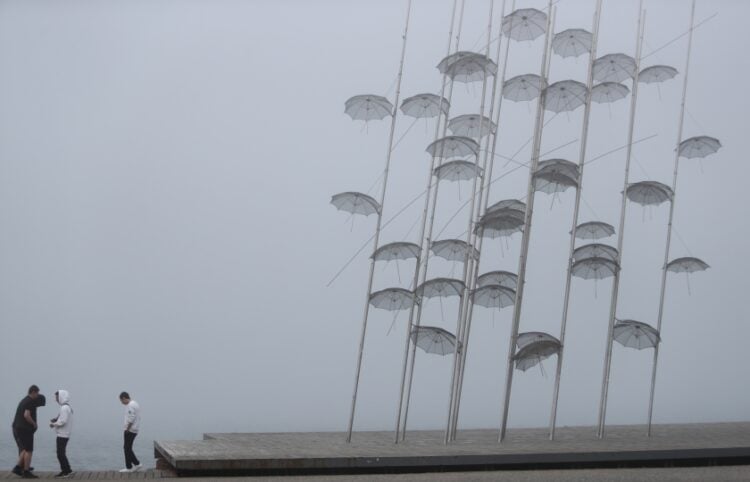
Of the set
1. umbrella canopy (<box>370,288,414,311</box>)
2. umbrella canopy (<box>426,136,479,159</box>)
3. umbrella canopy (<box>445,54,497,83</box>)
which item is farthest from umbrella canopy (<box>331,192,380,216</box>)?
umbrella canopy (<box>445,54,497,83</box>)

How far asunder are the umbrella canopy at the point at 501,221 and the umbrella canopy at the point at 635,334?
Result: 8.40 ft

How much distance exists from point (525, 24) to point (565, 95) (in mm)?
1447

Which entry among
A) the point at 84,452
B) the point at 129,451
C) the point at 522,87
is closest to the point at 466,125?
the point at 522,87

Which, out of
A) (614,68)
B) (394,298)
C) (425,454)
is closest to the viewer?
(425,454)

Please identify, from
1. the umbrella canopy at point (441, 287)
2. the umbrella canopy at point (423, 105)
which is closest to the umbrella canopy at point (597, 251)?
the umbrella canopy at point (441, 287)

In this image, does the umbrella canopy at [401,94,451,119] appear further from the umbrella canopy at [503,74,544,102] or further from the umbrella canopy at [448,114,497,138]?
the umbrella canopy at [503,74,544,102]

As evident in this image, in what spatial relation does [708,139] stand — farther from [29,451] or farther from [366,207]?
[29,451]

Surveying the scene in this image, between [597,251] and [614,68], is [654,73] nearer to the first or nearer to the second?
[614,68]

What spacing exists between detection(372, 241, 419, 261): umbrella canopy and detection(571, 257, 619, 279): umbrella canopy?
2.84m

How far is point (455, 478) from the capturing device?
12.9m

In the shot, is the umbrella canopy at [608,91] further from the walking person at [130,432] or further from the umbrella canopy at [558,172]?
the walking person at [130,432]

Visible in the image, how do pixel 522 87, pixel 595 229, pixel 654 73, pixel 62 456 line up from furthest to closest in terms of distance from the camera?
pixel 595 229
pixel 654 73
pixel 522 87
pixel 62 456

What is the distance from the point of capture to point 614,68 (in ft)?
62.1

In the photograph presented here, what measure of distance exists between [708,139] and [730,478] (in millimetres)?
8153
